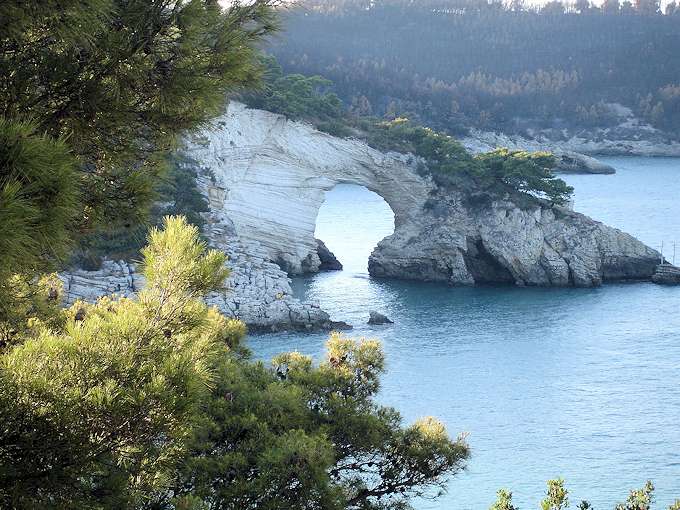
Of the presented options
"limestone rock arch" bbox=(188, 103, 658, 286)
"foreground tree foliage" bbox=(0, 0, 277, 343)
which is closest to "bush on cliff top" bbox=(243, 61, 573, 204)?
"limestone rock arch" bbox=(188, 103, 658, 286)

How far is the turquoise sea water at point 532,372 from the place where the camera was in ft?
54.4

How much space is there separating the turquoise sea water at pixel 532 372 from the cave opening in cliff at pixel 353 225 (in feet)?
1.20

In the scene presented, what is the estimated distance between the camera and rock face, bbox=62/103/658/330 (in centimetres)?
3331

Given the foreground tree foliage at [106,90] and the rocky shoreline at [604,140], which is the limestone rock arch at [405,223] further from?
the rocky shoreline at [604,140]

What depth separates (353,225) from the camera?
4634 centimetres

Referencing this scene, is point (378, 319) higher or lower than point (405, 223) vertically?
lower

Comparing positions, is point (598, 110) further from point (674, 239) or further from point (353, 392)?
point (353, 392)

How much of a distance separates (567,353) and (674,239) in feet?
55.5

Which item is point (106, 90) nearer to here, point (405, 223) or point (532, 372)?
point (532, 372)

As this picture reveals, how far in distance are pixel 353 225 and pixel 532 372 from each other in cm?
2406

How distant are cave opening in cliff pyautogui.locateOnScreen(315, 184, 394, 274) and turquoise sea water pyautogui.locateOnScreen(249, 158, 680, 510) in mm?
365

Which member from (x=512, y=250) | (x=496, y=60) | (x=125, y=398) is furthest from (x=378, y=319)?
(x=496, y=60)

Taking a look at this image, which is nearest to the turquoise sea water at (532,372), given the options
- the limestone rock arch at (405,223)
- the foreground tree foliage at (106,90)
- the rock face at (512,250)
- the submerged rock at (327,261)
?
the submerged rock at (327,261)

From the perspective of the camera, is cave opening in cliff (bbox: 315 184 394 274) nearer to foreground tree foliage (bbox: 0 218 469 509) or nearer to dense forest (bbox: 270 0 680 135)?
dense forest (bbox: 270 0 680 135)
